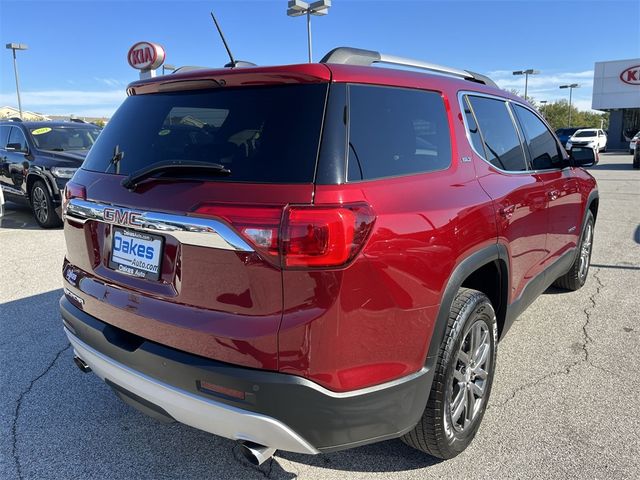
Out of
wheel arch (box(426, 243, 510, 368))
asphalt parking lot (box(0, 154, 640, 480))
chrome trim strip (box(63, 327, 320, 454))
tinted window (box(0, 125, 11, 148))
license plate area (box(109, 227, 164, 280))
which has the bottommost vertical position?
asphalt parking lot (box(0, 154, 640, 480))

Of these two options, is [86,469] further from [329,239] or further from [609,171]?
[609,171]

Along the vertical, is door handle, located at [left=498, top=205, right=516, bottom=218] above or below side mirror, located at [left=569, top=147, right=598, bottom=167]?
below

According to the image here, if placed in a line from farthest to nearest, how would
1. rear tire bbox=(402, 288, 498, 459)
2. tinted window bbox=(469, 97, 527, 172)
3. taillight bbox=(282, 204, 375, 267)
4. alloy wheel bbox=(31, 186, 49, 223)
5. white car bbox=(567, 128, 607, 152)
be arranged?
white car bbox=(567, 128, 607, 152) → alloy wheel bbox=(31, 186, 49, 223) → tinted window bbox=(469, 97, 527, 172) → rear tire bbox=(402, 288, 498, 459) → taillight bbox=(282, 204, 375, 267)

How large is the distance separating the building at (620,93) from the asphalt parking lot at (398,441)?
35352 millimetres

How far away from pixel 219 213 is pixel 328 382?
0.74 meters

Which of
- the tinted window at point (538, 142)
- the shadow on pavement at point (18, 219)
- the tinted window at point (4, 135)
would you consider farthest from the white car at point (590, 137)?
the tinted window at point (4, 135)

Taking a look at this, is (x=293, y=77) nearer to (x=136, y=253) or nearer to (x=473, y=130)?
(x=136, y=253)

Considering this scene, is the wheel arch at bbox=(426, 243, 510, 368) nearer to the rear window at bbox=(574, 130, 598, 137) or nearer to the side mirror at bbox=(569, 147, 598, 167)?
the side mirror at bbox=(569, 147, 598, 167)

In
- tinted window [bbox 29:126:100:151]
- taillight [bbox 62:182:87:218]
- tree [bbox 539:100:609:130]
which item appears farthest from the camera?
tree [bbox 539:100:609:130]

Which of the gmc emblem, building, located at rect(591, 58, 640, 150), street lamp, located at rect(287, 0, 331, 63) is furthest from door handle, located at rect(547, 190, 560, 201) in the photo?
building, located at rect(591, 58, 640, 150)

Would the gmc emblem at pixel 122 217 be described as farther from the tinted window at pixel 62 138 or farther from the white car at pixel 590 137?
the white car at pixel 590 137

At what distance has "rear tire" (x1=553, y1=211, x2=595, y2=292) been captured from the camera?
4.73 m

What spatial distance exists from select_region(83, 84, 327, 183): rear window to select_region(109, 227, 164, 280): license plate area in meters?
0.33

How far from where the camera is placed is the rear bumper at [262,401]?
1.80 m
